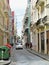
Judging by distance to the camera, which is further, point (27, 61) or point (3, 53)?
point (27, 61)

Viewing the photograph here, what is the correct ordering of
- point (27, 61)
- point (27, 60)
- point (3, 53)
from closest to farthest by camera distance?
point (3, 53), point (27, 61), point (27, 60)

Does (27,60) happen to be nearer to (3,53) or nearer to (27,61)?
(27,61)

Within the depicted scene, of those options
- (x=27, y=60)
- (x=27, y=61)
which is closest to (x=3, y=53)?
(x=27, y=61)

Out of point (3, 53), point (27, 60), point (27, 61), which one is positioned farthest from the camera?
point (27, 60)

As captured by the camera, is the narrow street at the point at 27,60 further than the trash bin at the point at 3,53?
No

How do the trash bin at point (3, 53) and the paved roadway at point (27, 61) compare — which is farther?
the trash bin at point (3, 53)

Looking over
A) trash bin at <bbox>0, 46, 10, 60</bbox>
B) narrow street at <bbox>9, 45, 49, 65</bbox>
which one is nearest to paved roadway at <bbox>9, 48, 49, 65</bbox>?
Answer: narrow street at <bbox>9, 45, 49, 65</bbox>

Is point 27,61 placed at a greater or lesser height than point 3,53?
lesser

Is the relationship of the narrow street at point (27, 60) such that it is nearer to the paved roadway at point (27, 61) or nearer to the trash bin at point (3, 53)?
the paved roadway at point (27, 61)

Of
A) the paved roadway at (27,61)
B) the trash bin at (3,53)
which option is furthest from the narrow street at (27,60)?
the trash bin at (3,53)

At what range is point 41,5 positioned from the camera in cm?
4688

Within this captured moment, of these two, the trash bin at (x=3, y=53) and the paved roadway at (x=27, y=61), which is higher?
the trash bin at (x=3, y=53)

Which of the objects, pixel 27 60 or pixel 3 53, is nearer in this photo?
pixel 3 53

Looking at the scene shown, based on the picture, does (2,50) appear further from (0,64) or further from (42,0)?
(42,0)
